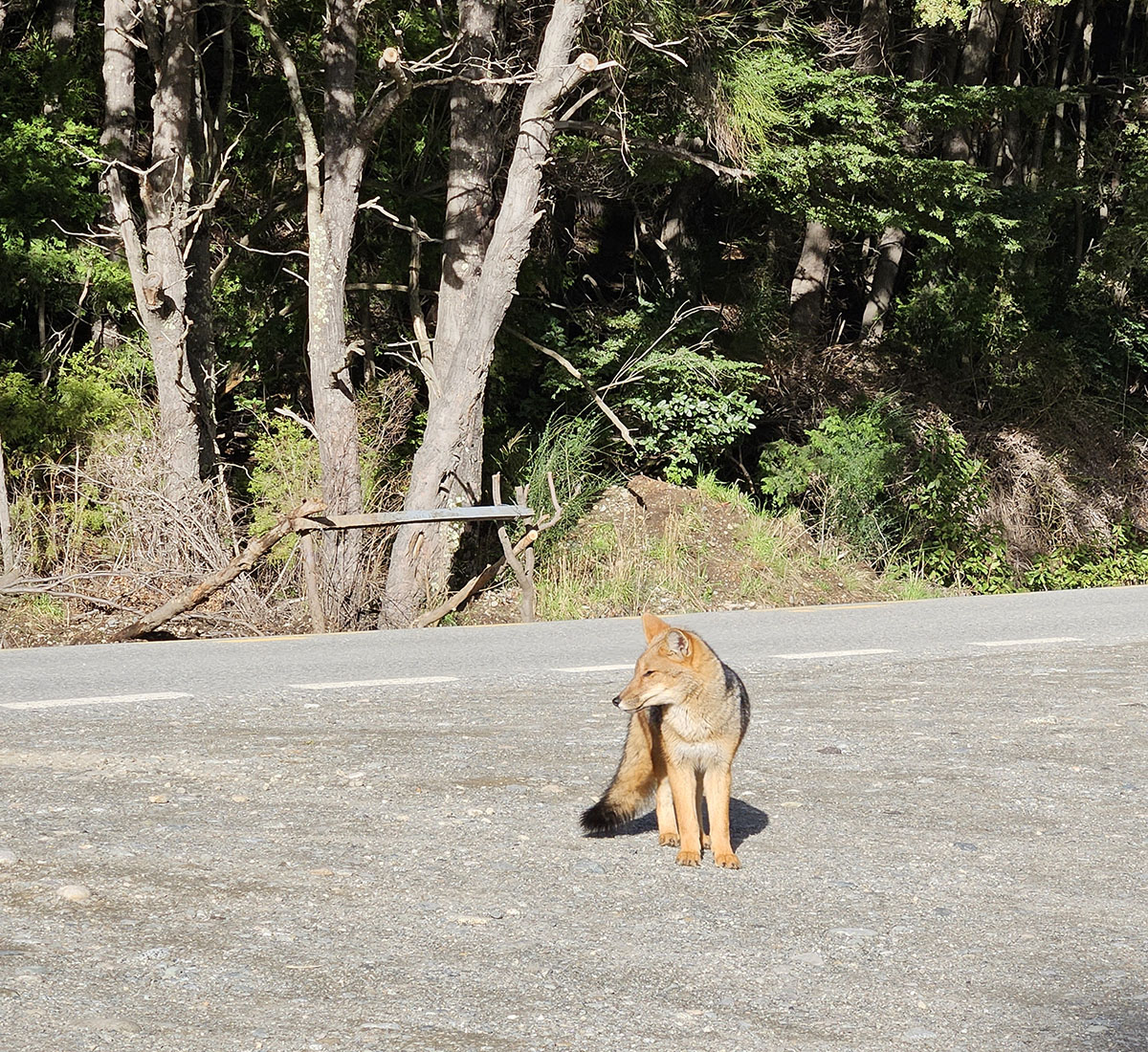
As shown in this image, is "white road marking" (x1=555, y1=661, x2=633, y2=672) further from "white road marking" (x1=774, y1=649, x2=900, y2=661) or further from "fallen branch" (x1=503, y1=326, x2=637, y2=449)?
"fallen branch" (x1=503, y1=326, x2=637, y2=449)

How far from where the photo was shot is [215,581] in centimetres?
1403

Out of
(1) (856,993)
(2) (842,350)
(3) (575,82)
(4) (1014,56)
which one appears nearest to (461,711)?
(1) (856,993)

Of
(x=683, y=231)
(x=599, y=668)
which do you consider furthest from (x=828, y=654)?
(x=683, y=231)

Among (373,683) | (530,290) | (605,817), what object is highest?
(530,290)

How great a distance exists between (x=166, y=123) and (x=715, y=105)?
7276 mm

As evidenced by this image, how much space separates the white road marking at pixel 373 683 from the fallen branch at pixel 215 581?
4140 mm

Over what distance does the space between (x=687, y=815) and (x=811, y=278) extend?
22.6 metres

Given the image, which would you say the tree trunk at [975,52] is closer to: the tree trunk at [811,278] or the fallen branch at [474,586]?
the tree trunk at [811,278]

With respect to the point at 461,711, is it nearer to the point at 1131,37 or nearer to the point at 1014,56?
the point at 1014,56

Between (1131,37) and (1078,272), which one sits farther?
(1131,37)

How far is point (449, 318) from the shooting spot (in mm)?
18875

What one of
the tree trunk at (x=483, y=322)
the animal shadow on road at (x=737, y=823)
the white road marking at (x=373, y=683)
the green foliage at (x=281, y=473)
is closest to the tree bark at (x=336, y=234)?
the green foliage at (x=281, y=473)

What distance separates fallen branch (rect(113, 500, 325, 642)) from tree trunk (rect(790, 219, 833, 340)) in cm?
1492

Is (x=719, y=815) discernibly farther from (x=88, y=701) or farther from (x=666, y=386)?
(x=666, y=386)
